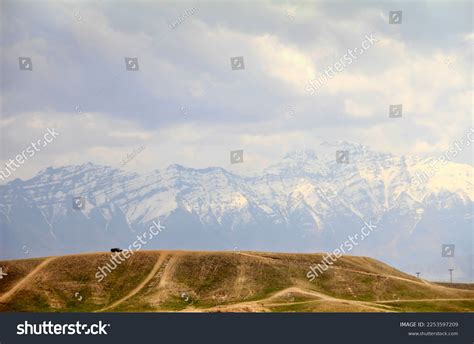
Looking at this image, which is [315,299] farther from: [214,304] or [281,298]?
[214,304]

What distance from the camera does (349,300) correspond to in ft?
639

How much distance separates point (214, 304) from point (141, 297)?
1967cm
